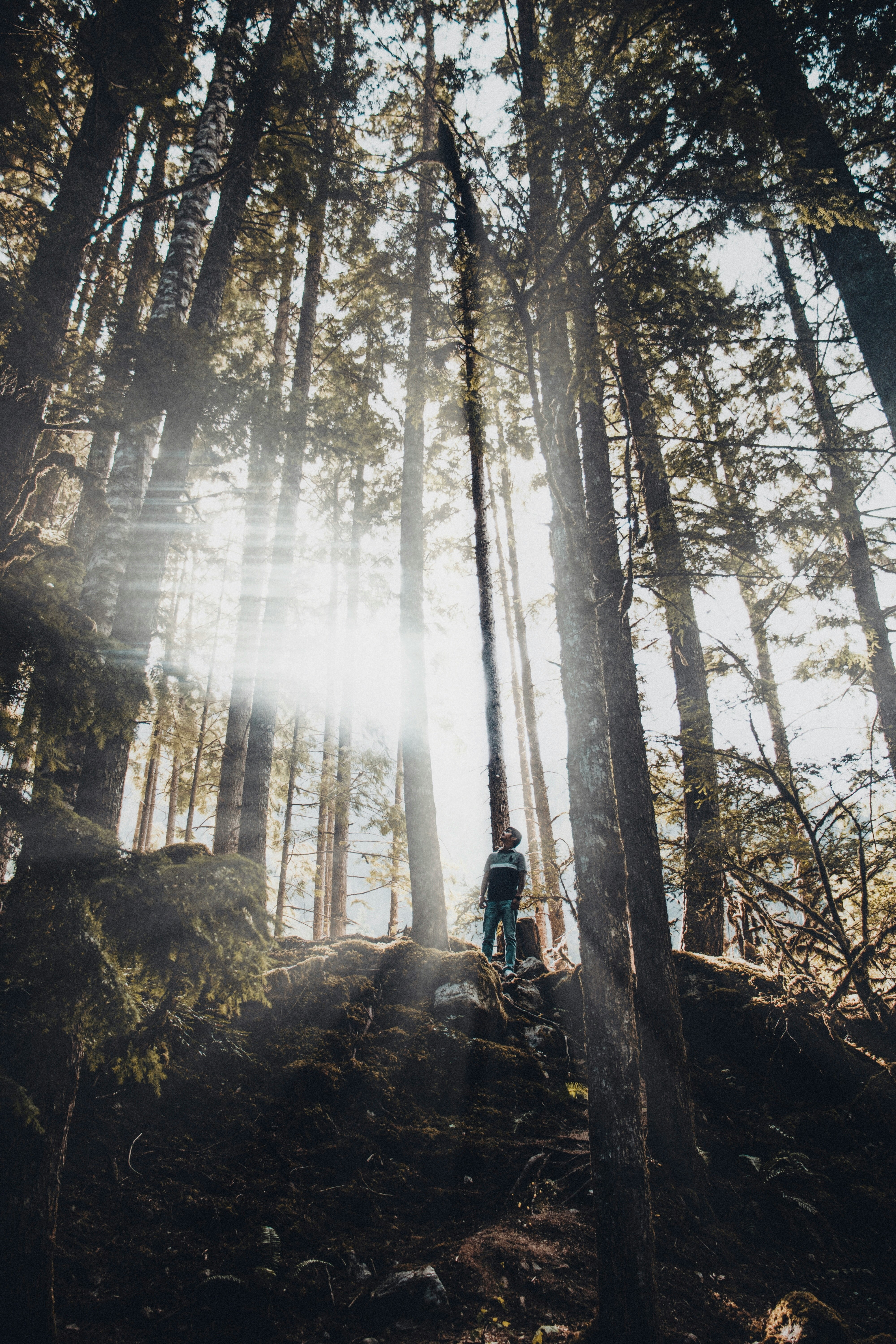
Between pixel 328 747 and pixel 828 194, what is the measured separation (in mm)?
13653

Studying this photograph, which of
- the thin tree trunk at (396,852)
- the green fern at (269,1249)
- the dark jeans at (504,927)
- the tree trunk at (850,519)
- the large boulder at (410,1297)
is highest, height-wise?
the tree trunk at (850,519)

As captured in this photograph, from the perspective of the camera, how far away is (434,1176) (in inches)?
166

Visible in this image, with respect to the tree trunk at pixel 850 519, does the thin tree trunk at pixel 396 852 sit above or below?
below

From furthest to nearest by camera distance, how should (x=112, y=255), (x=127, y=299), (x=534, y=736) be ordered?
1. (x=534, y=736)
2. (x=112, y=255)
3. (x=127, y=299)

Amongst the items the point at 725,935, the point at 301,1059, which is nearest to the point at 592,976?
the point at 301,1059

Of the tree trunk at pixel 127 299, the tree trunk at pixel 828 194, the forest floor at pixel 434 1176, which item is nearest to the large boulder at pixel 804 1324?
the forest floor at pixel 434 1176

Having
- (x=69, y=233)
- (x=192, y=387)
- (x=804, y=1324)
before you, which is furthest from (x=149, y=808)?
(x=804, y=1324)

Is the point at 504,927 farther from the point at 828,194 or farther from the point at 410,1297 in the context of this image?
the point at 828,194

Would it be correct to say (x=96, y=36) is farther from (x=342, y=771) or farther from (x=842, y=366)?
(x=342, y=771)

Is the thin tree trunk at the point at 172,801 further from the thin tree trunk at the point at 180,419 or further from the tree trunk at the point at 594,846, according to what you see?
the tree trunk at the point at 594,846

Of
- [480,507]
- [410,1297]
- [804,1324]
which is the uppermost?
[480,507]

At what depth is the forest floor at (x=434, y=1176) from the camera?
3039mm

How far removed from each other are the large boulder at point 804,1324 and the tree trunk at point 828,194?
Answer: 21.3 ft

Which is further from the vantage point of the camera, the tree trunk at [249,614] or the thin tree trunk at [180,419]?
the tree trunk at [249,614]
